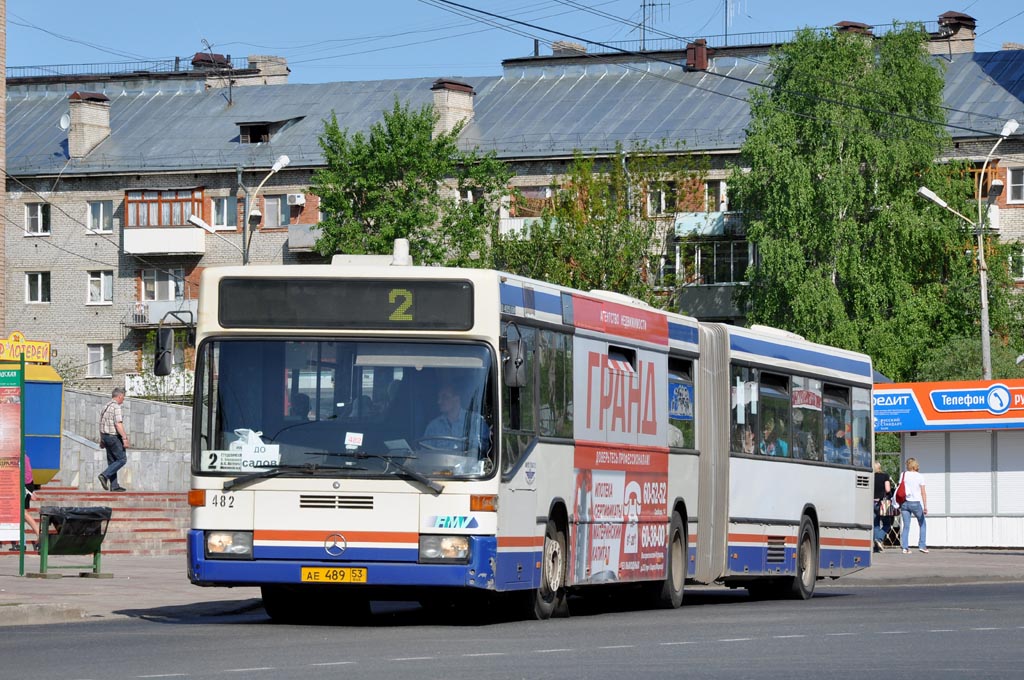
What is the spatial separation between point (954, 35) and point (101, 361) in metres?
34.3

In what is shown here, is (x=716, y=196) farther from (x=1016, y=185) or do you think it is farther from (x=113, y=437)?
(x=113, y=437)

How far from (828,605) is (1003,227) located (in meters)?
51.7

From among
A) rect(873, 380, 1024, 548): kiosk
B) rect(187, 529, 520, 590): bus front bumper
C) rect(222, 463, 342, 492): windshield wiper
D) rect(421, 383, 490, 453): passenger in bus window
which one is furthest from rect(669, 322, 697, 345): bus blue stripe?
rect(873, 380, 1024, 548): kiosk

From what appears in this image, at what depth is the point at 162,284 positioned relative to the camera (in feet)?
267

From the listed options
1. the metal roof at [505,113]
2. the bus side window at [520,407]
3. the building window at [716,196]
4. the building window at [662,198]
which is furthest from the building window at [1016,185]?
the bus side window at [520,407]

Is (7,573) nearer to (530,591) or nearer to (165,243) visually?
(530,591)

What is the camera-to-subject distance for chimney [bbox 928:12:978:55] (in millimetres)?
80875

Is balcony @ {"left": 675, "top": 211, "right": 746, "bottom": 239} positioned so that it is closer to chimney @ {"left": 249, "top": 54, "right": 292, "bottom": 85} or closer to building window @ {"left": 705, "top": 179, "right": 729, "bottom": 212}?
building window @ {"left": 705, "top": 179, "right": 729, "bottom": 212}

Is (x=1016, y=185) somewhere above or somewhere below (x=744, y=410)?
above

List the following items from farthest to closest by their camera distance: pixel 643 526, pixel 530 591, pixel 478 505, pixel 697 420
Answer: pixel 697 420 → pixel 643 526 → pixel 530 591 → pixel 478 505

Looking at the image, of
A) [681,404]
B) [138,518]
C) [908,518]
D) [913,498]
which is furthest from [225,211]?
[681,404]

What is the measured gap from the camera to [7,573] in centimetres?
2402

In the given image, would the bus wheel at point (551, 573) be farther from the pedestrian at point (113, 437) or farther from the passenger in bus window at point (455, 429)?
the pedestrian at point (113, 437)

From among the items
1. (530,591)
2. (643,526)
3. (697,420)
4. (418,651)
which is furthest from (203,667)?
(697,420)
